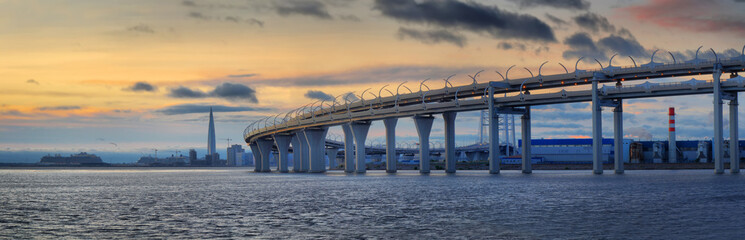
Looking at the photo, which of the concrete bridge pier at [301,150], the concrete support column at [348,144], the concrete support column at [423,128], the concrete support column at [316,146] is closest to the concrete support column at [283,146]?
the concrete bridge pier at [301,150]

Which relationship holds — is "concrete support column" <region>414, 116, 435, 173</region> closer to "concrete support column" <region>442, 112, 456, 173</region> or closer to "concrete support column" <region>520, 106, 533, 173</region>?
"concrete support column" <region>442, 112, 456, 173</region>

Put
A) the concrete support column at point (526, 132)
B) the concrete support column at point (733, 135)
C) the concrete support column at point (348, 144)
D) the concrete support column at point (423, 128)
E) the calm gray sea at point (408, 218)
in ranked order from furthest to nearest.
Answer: the concrete support column at point (348, 144) → the concrete support column at point (423, 128) → the concrete support column at point (526, 132) → the concrete support column at point (733, 135) → the calm gray sea at point (408, 218)

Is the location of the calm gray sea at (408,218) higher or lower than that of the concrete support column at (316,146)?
lower

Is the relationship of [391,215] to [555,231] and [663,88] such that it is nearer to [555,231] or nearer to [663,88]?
[555,231]

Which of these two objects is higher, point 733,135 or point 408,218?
point 733,135

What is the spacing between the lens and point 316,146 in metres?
159

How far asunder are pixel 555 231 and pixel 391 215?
470 inches

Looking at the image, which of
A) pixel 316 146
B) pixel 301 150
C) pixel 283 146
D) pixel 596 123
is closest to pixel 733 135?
pixel 596 123

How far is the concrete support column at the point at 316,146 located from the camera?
A: 15750 cm

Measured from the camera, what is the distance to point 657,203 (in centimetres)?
4647

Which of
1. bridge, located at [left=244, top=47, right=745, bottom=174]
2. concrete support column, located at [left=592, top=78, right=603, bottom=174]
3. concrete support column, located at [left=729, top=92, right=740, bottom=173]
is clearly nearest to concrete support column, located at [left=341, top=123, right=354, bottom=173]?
bridge, located at [left=244, top=47, right=745, bottom=174]

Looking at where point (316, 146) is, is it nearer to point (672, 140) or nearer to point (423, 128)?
point (423, 128)

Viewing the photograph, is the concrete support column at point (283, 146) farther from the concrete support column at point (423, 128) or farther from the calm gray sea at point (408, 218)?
the calm gray sea at point (408, 218)

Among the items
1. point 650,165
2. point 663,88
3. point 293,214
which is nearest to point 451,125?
point 663,88
